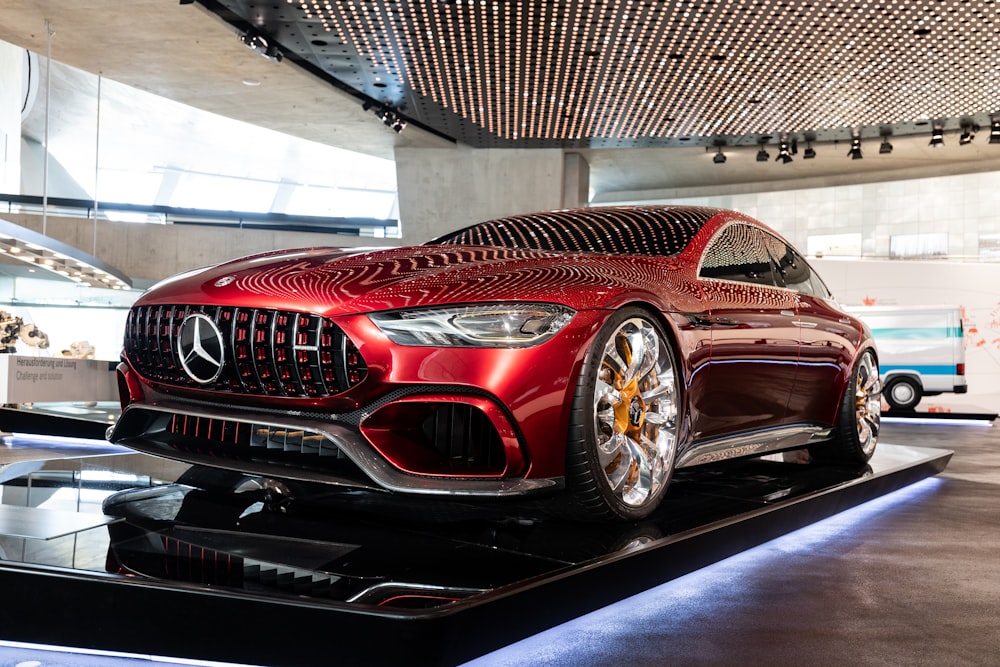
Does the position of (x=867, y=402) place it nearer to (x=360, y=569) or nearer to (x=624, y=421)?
(x=624, y=421)

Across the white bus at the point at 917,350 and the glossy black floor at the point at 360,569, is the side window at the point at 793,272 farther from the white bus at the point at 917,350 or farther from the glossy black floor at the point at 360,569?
the white bus at the point at 917,350

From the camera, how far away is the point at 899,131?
16797 millimetres

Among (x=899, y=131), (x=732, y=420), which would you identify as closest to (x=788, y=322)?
(x=732, y=420)

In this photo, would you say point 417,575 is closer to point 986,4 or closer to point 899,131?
point 986,4

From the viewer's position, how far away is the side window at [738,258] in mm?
3400

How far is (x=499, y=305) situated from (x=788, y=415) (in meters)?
2.00

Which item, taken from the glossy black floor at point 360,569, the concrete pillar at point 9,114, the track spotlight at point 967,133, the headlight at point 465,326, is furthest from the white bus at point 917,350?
the concrete pillar at point 9,114

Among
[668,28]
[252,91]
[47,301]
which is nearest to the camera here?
[668,28]

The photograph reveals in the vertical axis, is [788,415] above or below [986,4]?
below

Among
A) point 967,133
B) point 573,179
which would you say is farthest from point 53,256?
point 967,133

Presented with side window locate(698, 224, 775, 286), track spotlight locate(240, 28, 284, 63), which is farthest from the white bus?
side window locate(698, 224, 775, 286)

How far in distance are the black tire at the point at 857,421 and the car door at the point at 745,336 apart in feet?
2.61

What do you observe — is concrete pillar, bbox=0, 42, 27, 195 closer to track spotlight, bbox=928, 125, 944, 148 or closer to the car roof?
the car roof

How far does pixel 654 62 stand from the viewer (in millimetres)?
12656
